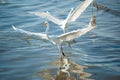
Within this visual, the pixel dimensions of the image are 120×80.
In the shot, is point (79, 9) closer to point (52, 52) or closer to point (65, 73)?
point (65, 73)

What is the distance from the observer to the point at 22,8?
7059 mm

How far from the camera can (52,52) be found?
13.3ft

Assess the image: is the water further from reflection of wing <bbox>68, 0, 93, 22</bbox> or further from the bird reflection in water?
reflection of wing <bbox>68, 0, 93, 22</bbox>

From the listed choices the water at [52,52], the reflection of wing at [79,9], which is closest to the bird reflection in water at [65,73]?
the water at [52,52]

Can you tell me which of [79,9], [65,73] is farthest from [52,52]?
[79,9]

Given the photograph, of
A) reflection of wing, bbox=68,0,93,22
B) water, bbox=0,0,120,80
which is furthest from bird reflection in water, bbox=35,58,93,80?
reflection of wing, bbox=68,0,93,22

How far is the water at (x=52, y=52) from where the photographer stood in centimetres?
336

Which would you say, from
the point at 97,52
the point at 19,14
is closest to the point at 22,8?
the point at 19,14

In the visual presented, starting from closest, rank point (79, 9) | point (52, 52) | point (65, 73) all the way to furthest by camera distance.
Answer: point (79, 9)
point (65, 73)
point (52, 52)

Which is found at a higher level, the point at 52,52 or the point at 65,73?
the point at 52,52

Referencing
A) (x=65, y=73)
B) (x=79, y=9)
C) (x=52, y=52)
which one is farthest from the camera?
(x=52, y=52)

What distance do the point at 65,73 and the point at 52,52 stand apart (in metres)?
0.78

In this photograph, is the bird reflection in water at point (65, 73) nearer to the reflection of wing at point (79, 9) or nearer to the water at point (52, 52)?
the water at point (52, 52)

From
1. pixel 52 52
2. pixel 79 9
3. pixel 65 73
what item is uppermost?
pixel 79 9
